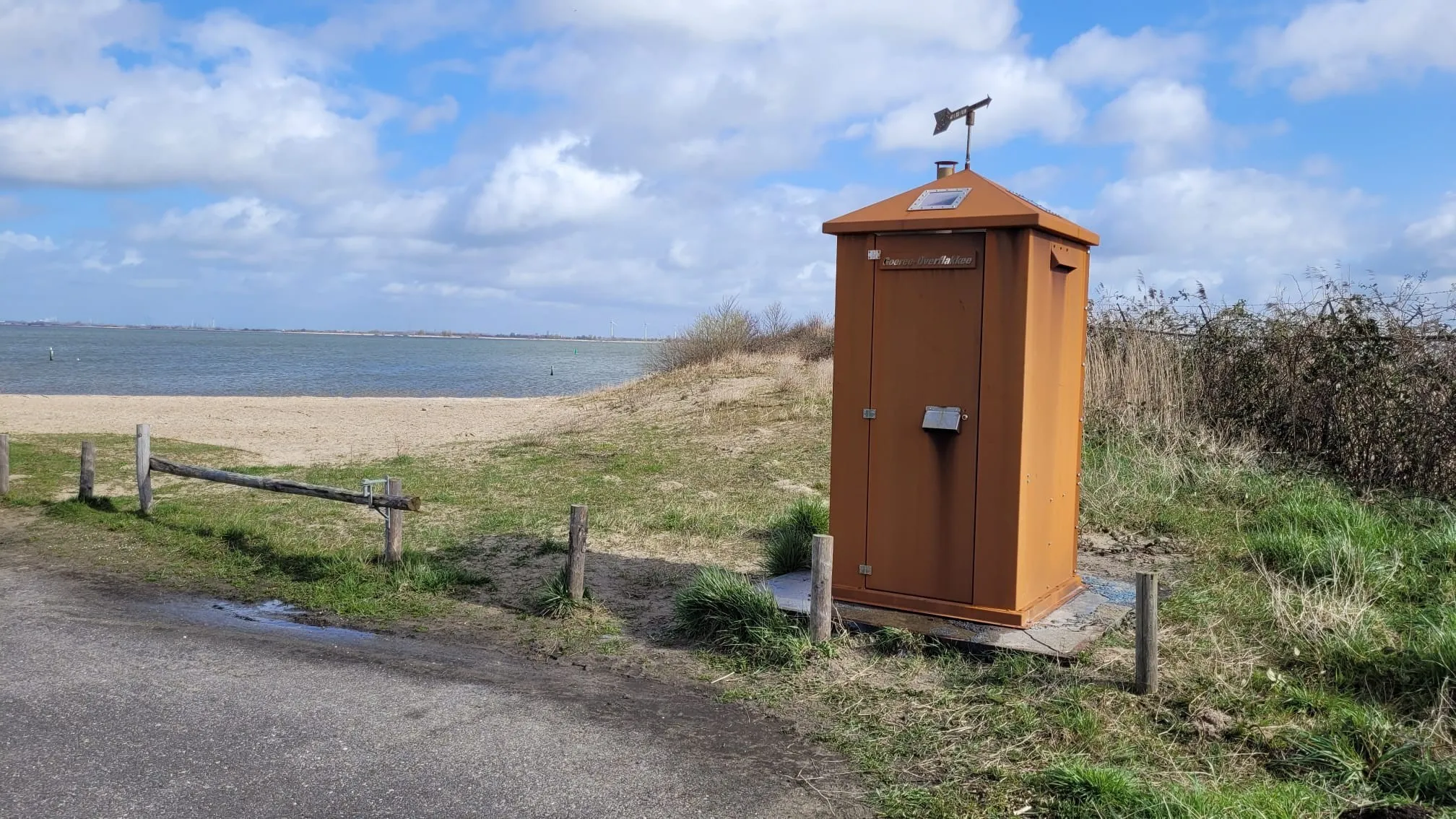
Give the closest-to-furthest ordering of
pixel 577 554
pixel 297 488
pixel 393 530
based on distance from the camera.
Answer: pixel 577 554 < pixel 393 530 < pixel 297 488

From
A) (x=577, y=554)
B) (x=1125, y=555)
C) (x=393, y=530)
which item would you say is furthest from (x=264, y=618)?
(x=1125, y=555)

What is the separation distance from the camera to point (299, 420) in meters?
24.5

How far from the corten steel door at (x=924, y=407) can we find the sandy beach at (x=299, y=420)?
12.3 metres

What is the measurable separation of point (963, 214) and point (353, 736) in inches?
171

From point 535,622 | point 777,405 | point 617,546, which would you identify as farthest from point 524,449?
point 535,622

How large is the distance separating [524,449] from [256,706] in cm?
1177

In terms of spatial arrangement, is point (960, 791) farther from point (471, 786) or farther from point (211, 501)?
point (211, 501)

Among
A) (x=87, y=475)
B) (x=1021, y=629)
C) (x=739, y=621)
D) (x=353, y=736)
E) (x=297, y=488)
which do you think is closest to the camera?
(x=353, y=736)

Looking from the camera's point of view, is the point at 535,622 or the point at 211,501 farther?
the point at 211,501

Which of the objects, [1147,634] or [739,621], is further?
[739,621]

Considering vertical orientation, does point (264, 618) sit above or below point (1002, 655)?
below

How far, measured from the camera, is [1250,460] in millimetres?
11602

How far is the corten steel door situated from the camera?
6.18 m

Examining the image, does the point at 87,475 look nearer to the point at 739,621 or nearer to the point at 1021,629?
the point at 739,621
